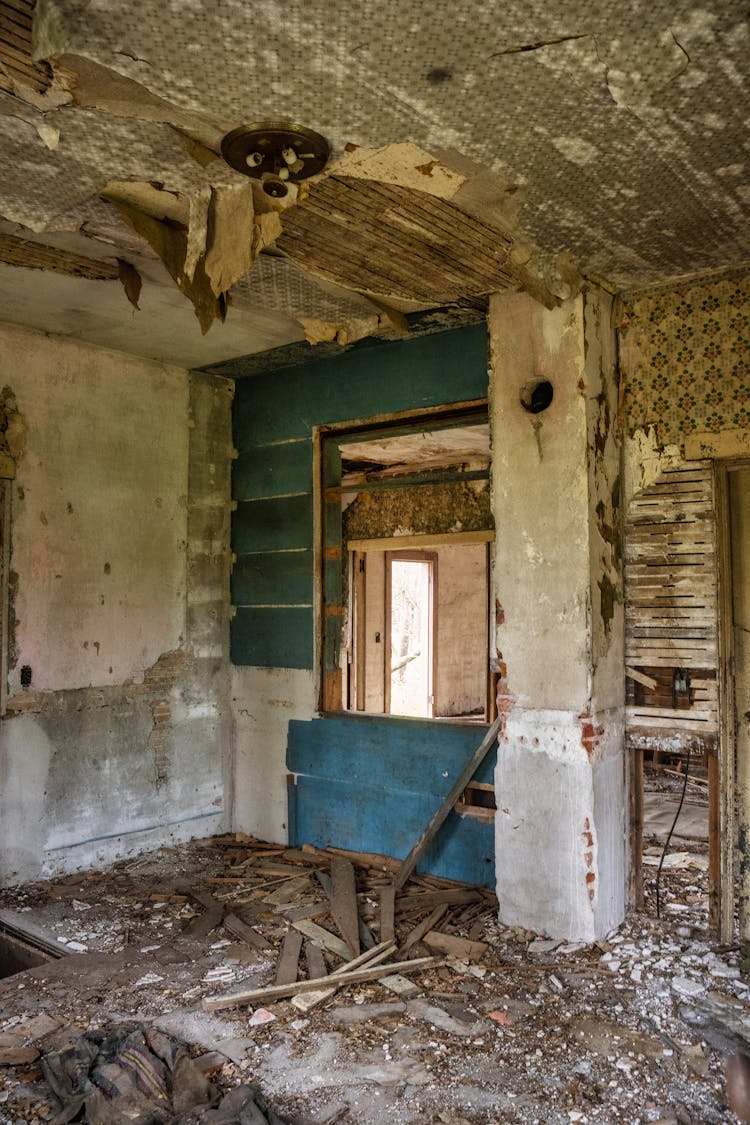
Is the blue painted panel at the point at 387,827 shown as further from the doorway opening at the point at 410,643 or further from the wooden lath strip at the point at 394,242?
the doorway opening at the point at 410,643

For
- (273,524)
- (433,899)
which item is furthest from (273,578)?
(433,899)

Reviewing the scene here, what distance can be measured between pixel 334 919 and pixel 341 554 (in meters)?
2.04

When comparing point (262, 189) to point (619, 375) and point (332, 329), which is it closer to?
point (332, 329)

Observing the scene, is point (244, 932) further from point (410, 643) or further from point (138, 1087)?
point (410, 643)

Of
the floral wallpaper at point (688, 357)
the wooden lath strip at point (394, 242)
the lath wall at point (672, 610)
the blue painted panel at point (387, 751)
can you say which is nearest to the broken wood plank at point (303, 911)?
the blue painted panel at point (387, 751)

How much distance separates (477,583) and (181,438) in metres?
5.44

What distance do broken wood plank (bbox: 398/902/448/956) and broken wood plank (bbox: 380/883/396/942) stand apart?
0.23 ft

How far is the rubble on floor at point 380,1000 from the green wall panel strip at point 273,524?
74.6 inches

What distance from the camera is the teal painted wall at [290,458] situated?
4426mm

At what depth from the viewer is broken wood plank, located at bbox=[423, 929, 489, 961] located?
10.9 ft

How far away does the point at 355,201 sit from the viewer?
9.36 feet

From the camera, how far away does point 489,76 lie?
216cm

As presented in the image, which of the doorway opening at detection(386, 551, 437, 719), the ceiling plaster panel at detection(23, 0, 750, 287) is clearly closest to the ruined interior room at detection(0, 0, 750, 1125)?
the ceiling plaster panel at detection(23, 0, 750, 287)

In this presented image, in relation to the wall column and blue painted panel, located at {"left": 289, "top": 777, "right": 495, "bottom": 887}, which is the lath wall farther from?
blue painted panel, located at {"left": 289, "top": 777, "right": 495, "bottom": 887}
